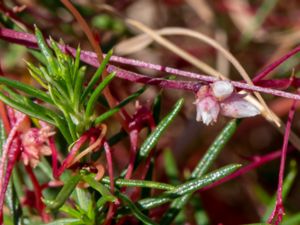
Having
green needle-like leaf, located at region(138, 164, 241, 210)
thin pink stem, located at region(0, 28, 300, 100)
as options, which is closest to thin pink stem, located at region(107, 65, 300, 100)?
thin pink stem, located at region(0, 28, 300, 100)

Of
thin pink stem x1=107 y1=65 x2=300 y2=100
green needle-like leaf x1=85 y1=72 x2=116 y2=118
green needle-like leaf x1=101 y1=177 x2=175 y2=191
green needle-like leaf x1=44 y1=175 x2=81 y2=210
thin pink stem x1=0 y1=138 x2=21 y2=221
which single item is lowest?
green needle-like leaf x1=44 y1=175 x2=81 y2=210

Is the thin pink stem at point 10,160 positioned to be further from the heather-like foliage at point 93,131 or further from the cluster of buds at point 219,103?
the cluster of buds at point 219,103

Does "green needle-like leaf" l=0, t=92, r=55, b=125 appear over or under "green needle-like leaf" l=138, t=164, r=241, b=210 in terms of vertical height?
over

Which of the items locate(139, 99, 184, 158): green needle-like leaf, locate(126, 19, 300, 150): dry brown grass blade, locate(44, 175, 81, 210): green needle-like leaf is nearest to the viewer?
locate(44, 175, 81, 210): green needle-like leaf

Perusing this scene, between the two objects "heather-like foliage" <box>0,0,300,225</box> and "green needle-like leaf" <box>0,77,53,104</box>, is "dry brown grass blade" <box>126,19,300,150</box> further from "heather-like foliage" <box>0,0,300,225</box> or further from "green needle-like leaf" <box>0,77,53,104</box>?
"green needle-like leaf" <box>0,77,53,104</box>

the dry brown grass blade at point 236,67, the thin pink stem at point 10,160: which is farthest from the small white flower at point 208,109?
the thin pink stem at point 10,160

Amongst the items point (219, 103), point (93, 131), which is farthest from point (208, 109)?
point (93, 131)
